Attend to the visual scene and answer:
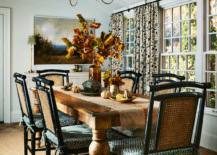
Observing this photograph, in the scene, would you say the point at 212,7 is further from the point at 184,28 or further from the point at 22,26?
the point at 22,26

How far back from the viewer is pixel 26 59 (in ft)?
18.2

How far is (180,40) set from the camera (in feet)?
14.3

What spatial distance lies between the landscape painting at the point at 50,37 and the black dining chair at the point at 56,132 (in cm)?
340

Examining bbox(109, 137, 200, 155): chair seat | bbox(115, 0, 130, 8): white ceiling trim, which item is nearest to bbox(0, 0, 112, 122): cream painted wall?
bbox(115, 0, 130, 8): white ceiling trim

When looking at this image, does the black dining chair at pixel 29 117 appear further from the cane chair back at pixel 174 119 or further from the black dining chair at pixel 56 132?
the cane chair back at pixel 174 119

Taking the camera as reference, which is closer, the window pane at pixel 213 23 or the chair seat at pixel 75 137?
the chair seat at pixel 75 137

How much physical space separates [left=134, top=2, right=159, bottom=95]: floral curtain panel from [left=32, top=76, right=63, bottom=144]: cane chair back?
106 inches

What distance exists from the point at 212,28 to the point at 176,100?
2464 millimetres

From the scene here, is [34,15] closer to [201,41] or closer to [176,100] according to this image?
[201,41]

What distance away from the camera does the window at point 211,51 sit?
A: 3709mm

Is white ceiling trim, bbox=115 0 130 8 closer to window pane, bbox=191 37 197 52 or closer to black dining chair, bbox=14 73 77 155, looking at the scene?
window pane, bbox=191 37 197 52

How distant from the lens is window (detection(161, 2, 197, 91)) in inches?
162

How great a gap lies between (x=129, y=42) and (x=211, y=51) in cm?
234

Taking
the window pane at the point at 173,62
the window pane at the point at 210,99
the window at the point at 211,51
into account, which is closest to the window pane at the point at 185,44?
the window pane at the point at 173,62
